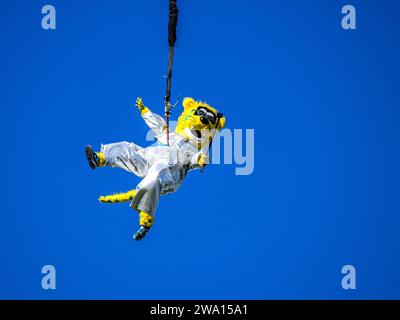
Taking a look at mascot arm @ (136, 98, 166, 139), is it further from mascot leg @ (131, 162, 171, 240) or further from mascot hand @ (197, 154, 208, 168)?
mascot leg @ (131, 162, 171, 240)

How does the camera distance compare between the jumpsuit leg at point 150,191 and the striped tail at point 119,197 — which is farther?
the striped tail at point 119,197

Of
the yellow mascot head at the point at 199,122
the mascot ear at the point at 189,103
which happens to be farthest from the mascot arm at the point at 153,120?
the mascot ear at the point at 189,103

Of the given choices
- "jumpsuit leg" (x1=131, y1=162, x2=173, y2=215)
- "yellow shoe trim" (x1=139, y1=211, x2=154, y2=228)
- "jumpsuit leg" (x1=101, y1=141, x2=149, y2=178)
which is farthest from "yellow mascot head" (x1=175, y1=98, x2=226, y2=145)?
"yellow shoe trim" (x1=139, y1=211, x2=154, y2=228)

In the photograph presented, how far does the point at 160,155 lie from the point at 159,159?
0.06 m

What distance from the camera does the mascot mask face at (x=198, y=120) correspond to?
785 cm

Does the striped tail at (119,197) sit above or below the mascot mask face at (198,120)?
below

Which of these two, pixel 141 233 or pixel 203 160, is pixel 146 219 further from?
pixel 203 160

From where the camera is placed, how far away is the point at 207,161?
7371mm

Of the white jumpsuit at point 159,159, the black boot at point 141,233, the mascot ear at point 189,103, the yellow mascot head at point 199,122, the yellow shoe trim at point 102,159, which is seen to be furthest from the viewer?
the mascot ear at point 189,103

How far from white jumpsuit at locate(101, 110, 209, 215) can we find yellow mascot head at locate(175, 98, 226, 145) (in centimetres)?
9

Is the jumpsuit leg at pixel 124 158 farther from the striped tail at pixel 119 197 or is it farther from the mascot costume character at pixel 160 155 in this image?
the striped tail at pixel 119 197
